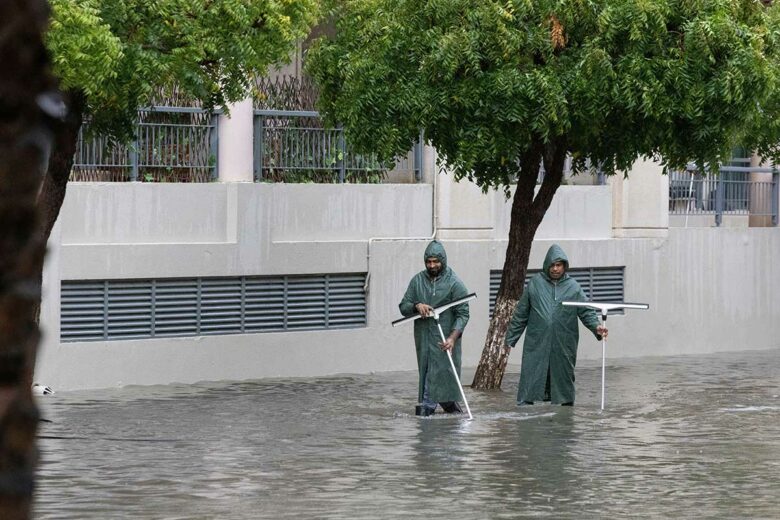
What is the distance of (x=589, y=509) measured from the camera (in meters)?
9.69

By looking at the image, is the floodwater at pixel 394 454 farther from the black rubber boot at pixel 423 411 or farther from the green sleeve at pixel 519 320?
the green sleeve at pixel 519 320

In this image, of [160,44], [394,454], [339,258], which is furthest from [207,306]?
[394,454]

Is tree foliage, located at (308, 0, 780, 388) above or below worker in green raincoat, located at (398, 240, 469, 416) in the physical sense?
above

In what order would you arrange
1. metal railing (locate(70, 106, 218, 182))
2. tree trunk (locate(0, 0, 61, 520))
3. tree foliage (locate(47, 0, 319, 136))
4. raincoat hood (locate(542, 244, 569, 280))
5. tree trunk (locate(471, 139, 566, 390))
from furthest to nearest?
metal railing (locate(70, 106, 218, 182)), tree trunk (locate(471, 139, 566, 390)), raincoat hood (locate(542, 244, 569, 280)), tree foliage (locate(47, 0, 319, 136)), tree trunk (locate(0, 0, 61, 520))

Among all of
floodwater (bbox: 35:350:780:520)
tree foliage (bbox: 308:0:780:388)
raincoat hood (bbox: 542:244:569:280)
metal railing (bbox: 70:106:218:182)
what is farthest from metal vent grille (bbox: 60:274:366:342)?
raincoat hood (bbox: 542:244:569:280)

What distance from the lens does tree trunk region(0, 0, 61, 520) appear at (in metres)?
2.03

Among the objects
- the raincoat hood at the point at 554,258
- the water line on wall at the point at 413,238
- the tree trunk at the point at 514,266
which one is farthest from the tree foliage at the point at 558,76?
the water line on wall at the point at 413,238

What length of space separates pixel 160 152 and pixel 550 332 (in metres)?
5.43

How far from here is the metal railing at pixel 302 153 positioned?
67.7ft

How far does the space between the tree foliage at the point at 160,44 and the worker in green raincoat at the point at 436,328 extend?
8.32ft

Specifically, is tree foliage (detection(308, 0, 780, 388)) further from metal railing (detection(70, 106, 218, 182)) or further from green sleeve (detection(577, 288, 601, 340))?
metal railing (detection(70, 106, 218, 182))

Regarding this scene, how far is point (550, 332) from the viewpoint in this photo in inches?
639

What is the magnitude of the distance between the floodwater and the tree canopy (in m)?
2.61

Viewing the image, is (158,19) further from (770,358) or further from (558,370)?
(770,358)
